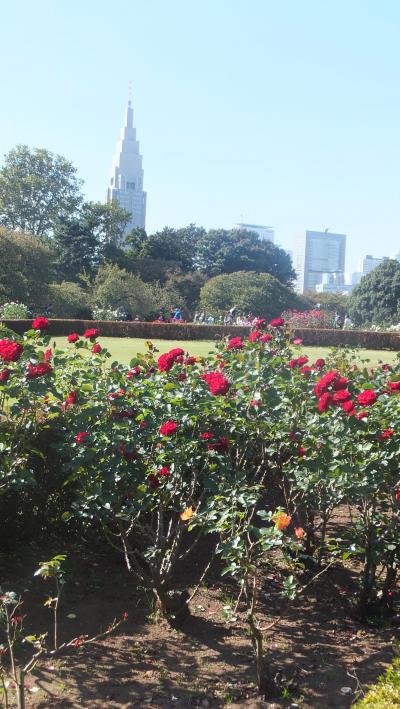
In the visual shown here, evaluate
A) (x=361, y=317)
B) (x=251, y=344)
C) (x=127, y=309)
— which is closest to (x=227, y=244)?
(x=361, y=317)

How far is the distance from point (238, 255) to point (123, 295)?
952 inches

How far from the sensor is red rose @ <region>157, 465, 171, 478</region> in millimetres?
3633

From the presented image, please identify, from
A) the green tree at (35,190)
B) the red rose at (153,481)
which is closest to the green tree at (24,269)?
the green tree at (35,190)

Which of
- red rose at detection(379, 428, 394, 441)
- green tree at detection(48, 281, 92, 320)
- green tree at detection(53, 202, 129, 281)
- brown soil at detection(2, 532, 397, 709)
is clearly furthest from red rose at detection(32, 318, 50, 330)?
green tree at detection(53, 202, 129, 281)

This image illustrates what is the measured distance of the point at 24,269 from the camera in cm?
2923

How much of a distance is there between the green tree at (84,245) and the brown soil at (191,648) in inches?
1588

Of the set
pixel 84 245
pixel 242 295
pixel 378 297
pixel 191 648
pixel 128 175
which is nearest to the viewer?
pixel 191 648

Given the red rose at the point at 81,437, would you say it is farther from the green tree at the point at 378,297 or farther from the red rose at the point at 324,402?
the green tree at the point at 378,297

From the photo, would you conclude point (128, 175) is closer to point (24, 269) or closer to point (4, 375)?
point (24, 269)

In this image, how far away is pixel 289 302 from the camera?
147 ft

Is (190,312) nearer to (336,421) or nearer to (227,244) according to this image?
(227,244)

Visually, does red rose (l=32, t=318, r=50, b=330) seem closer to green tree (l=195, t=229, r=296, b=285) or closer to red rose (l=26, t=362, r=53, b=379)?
red rose (l=26, t=362, r=53, b=379)

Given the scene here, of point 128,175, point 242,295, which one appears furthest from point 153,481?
point 128,175

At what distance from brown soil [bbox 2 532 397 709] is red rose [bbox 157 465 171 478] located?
0.82m
